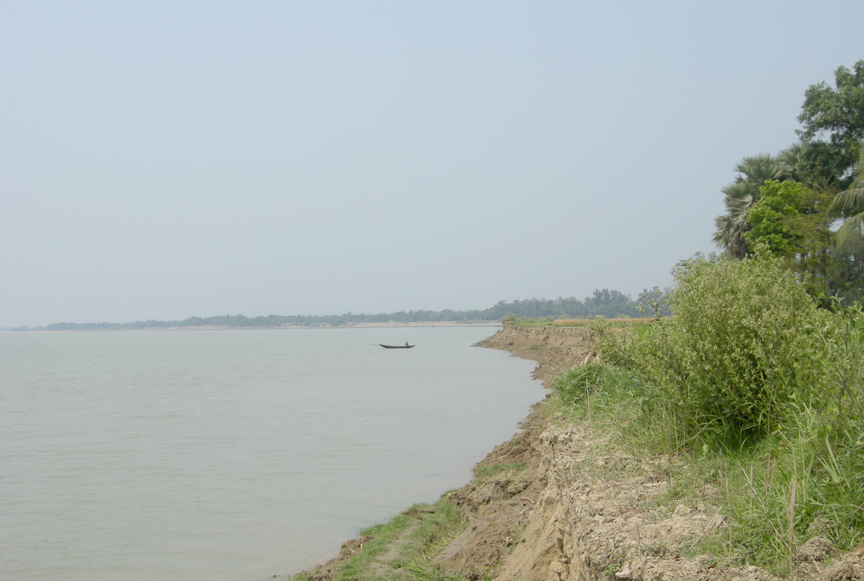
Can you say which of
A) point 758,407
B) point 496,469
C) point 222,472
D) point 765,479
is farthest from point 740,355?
point 222,472

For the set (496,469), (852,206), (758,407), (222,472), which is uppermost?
(852,206)

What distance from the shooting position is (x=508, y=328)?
79812 millimetres

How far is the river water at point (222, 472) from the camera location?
9.27 m

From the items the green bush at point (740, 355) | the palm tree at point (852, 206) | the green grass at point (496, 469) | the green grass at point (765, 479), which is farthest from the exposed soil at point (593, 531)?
the palm tree at point (852, 206)

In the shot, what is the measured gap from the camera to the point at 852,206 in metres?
24.7

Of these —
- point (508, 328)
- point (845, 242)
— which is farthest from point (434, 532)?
point (508, 328)

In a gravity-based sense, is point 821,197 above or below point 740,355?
above

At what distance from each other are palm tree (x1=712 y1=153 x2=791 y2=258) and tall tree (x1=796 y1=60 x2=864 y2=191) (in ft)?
8.25

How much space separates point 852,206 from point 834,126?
613cm

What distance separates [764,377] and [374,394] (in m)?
24.2

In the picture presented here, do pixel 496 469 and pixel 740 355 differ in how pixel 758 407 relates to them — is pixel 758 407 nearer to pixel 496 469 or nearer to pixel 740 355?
pixel 740 355

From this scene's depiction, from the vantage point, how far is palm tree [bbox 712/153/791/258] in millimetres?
32469

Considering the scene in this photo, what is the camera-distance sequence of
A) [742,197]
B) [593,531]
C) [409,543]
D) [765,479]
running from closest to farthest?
[765,479] → [593,531] → [409,543] → [742,197]

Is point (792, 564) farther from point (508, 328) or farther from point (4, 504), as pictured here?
point (508, 328)
